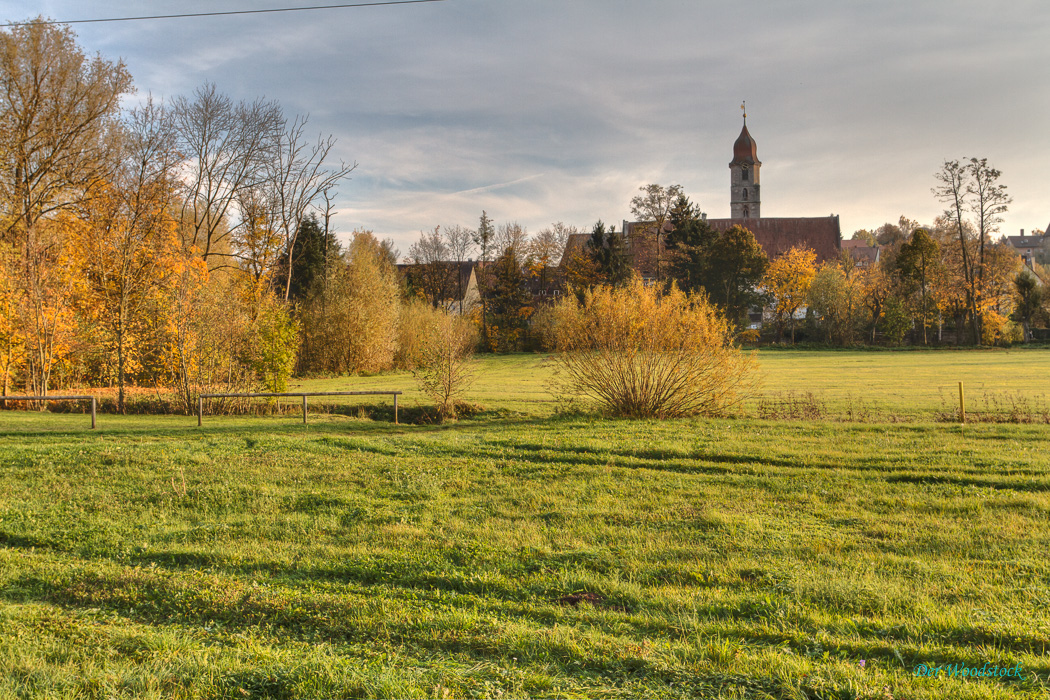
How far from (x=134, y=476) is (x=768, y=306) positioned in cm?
5900

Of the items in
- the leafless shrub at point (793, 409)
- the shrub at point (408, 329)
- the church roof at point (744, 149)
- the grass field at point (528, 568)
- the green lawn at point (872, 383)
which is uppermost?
the church roof at point (744, 149)

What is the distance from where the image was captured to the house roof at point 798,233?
3061 inches

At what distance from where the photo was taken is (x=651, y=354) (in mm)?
15492

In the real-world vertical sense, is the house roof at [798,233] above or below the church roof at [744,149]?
below

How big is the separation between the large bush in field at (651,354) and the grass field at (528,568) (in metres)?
3.52

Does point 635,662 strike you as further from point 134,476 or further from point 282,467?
point 134,476

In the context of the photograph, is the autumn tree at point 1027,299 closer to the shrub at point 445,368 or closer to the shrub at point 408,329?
the shrub at point 408,329

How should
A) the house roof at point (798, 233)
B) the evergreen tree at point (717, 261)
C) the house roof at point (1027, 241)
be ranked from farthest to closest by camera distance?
1. the house roof at point (1027, 241)
2. the house roof at point (798, 233)
3. the evergreen tree at point (717, 261)

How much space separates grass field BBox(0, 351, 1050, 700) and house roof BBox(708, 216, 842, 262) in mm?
70539

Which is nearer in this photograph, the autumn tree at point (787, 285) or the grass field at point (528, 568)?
the grass field at point (528, 568)

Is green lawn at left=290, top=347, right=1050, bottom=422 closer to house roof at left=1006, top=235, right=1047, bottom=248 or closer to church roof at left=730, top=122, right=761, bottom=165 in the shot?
church roof at left=730, top=122, right=761, bottom=165

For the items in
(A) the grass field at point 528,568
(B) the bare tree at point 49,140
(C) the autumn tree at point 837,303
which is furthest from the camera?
(C) the autumn tree at point 837,303

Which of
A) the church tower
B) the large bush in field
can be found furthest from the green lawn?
the church tower

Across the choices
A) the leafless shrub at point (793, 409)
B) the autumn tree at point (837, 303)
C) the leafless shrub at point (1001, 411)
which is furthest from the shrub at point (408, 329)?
the autumn tree at point (837, 303)
